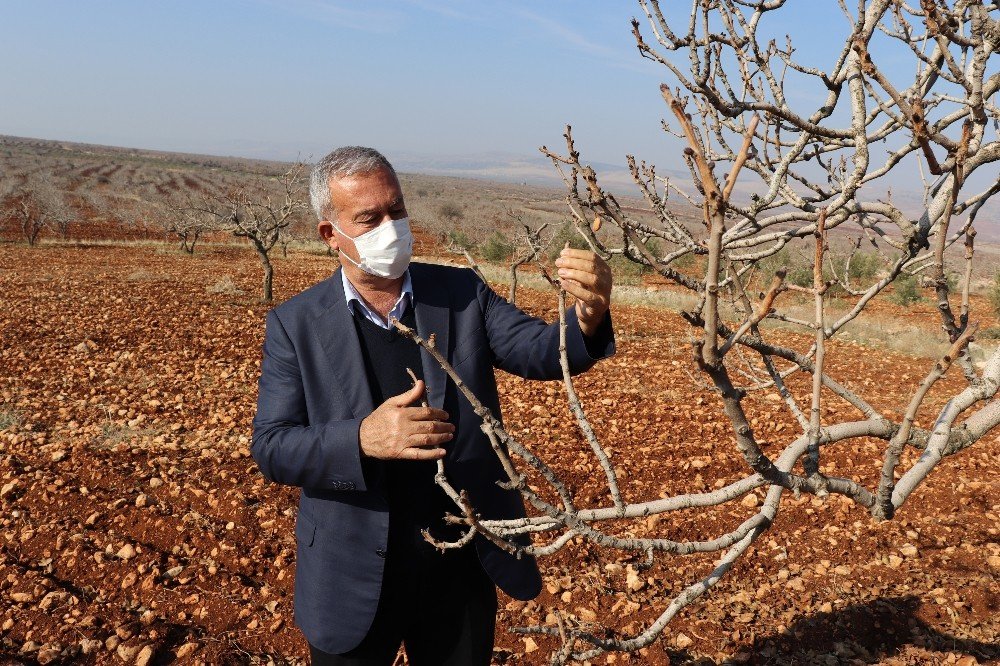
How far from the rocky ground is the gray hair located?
105 centimetres

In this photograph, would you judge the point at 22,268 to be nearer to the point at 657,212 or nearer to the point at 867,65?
the point at 657,212

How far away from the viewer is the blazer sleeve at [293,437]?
1.78 m

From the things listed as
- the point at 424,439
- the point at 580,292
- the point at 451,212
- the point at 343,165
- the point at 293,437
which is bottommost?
the point at 451,212

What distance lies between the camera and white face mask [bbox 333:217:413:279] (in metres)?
2.09

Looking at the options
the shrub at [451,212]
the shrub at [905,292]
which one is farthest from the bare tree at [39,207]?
the shrub at [905,292]

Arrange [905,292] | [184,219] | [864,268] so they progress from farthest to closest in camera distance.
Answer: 1. [184,219]
2. [864,268]
3. [905,292]

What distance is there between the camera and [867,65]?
127 cm

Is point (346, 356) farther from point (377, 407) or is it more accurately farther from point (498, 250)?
point (498, 250)

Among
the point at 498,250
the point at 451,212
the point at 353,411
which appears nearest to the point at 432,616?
the point at 353,411

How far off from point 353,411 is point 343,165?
741 mm

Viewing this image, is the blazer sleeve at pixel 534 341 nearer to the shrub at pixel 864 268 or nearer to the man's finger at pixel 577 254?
the man's finger at pixel 577 254

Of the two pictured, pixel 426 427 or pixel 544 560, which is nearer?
pixel 426 427

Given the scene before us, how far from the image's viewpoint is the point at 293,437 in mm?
1867

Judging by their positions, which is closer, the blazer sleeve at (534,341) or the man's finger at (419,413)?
the man's finger at (419,413)
